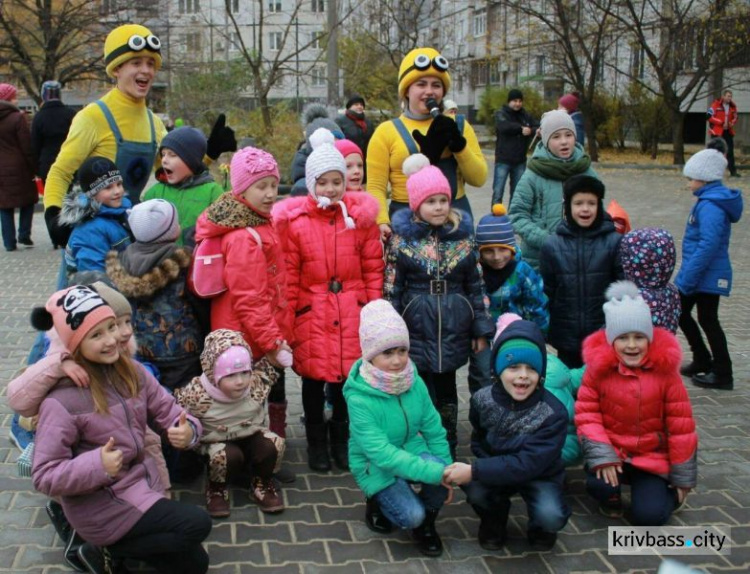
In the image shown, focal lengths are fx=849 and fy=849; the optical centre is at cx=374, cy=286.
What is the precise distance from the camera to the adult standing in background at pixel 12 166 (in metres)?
11.2

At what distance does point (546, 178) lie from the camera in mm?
5684

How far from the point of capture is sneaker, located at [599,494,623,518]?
4.17 m

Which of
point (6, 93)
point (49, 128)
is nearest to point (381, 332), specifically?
point (49, 128)

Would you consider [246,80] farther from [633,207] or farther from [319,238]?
[319,238]

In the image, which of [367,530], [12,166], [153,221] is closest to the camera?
[367,530]

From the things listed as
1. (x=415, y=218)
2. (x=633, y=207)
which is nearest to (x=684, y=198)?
(x=633, y=207)

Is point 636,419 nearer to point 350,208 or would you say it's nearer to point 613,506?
point 613,506

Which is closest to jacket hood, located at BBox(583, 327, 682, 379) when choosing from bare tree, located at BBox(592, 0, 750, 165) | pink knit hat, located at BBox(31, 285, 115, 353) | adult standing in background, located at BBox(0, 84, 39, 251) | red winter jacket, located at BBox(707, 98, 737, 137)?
pink knit hat, located at BBox(31, 285, 115, 353)

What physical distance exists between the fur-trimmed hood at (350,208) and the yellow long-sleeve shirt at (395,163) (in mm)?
403

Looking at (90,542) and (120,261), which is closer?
(90,542)

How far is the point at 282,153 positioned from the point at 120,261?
13446 mm

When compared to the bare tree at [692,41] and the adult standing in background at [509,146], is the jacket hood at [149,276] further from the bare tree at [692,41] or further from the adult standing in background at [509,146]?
the bare tree at [692,41]

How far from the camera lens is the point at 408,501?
12.6 feet

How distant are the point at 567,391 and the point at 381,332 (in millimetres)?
1214
